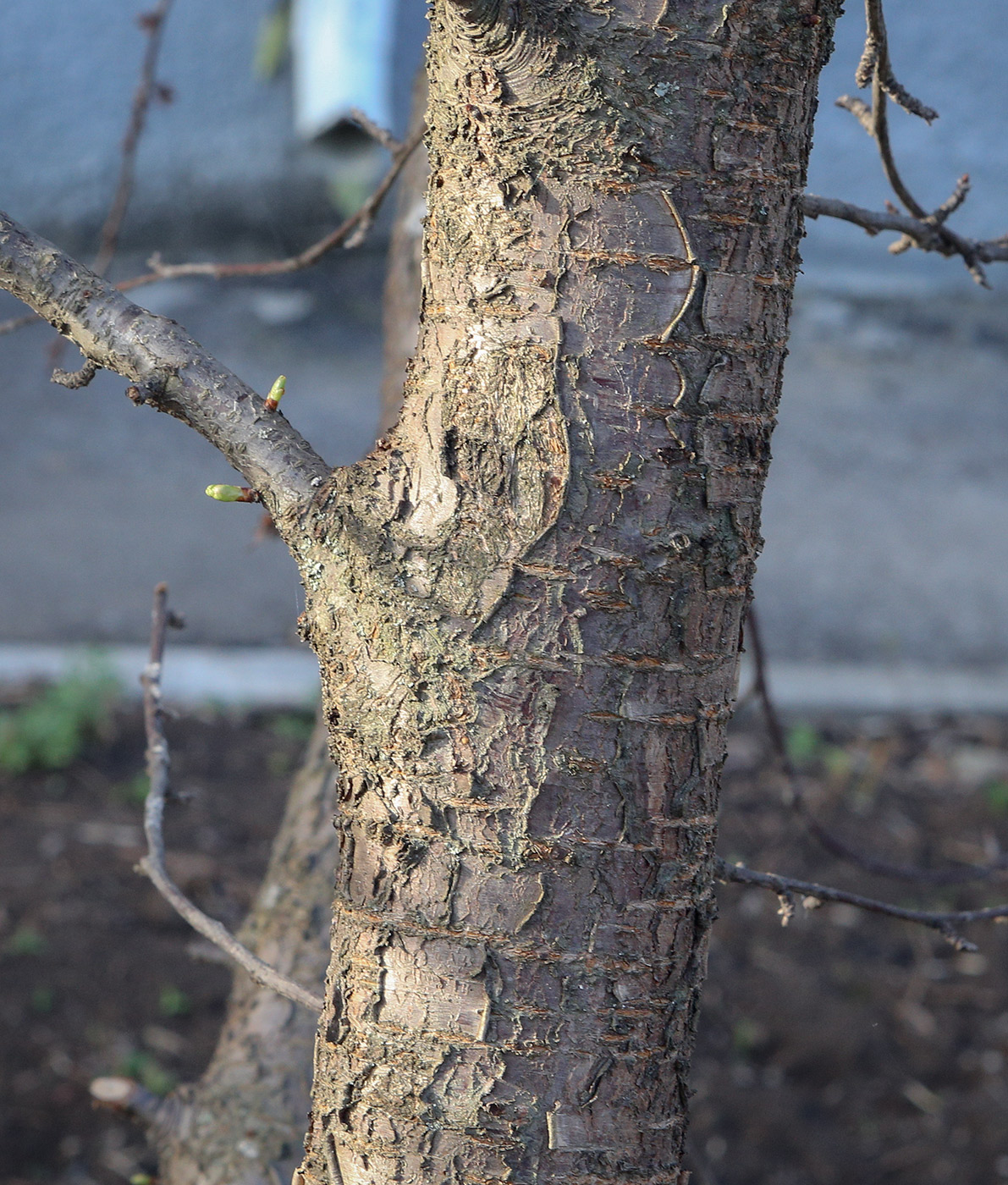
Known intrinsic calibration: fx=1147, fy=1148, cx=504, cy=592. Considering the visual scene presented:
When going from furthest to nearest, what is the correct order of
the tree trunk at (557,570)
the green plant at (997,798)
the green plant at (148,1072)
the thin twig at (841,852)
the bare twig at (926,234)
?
the green plant at (997,798) → the green plant at (148,1072) → the thin twig at (841,852) → the bare twig at (926,234) → the tree trunk at (557,570)

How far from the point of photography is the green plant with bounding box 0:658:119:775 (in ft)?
11.7

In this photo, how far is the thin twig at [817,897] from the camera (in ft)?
3.44

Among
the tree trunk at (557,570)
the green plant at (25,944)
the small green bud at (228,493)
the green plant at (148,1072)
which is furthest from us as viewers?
the green plant at (25,944)

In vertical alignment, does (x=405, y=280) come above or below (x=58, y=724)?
above

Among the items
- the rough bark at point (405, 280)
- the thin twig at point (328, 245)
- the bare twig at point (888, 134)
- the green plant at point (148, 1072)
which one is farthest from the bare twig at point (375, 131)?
the green plant at point (148, 1072)

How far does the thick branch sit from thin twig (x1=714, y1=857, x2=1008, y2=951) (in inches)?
19.3

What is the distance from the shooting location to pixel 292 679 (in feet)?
13.3

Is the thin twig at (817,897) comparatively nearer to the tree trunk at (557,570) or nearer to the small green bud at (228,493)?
the tree trunk at (557,570)

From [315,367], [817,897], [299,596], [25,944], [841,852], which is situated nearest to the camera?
[817,897]

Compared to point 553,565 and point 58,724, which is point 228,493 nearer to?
point 553,565

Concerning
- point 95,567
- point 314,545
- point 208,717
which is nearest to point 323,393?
point 95,567

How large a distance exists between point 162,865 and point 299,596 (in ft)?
6.34

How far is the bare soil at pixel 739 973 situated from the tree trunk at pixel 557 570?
1301 mm

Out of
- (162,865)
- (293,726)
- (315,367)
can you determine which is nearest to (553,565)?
(162,865)
